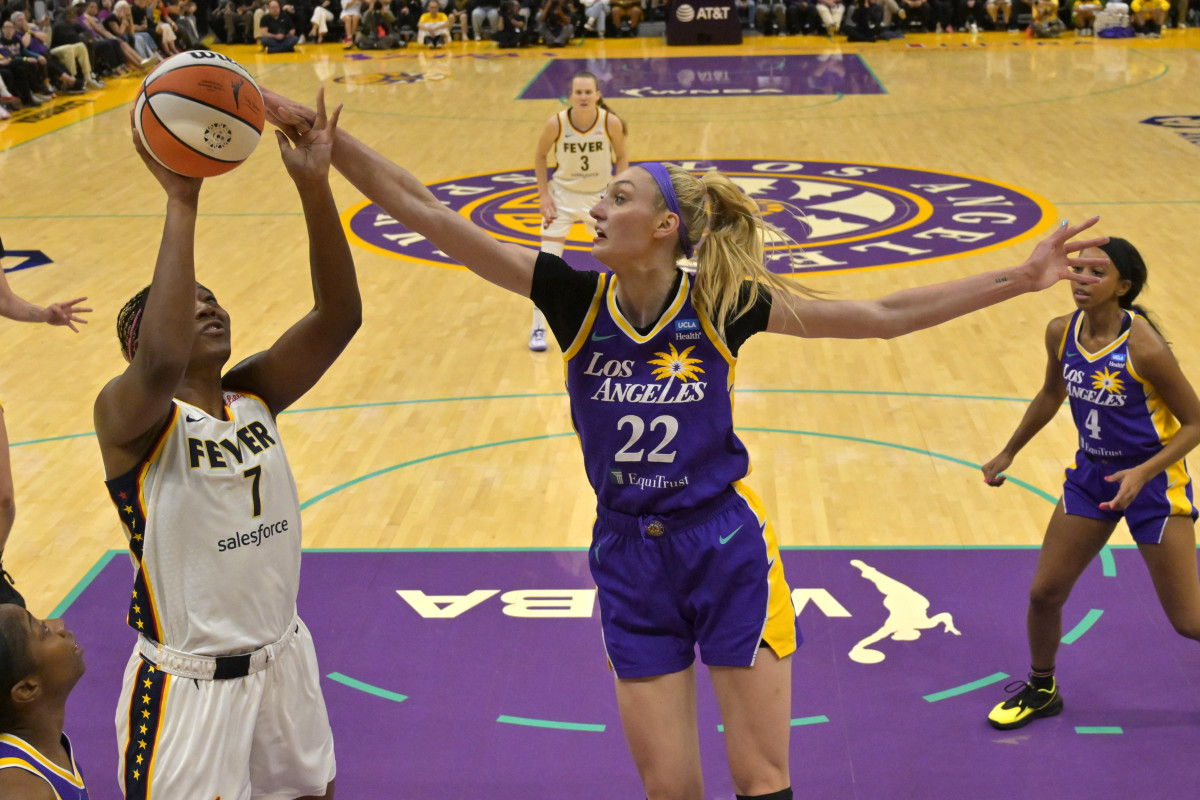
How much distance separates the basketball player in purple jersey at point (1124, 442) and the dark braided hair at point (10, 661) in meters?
3.36

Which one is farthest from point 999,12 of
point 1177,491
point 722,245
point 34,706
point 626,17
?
point 34,706

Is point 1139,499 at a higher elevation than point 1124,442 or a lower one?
lower

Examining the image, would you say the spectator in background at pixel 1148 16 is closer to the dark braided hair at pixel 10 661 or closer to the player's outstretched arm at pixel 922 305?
the player's outstretched arm at pixel 922 305

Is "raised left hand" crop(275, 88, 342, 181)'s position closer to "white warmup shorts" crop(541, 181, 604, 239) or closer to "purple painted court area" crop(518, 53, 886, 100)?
"white warmup shorts" crop(541, 181, 604, 239)

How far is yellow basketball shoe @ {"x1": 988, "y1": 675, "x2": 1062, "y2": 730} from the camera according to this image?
487 cm

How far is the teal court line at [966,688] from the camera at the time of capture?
202 inches

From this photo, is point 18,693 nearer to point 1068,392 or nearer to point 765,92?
point 1068,392

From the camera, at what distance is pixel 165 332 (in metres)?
2.86

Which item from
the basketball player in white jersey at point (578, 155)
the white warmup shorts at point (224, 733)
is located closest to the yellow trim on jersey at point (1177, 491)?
the white warmup shorts at point (224, 733)

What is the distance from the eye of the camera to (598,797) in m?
4.54

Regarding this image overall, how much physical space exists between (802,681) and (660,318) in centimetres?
224

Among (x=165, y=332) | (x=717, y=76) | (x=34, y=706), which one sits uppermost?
(x=165, y=332)

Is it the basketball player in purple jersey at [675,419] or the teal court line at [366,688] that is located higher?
the basketball player in purple jersey at [675,419]

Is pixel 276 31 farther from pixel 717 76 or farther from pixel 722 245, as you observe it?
pixel 722 245
